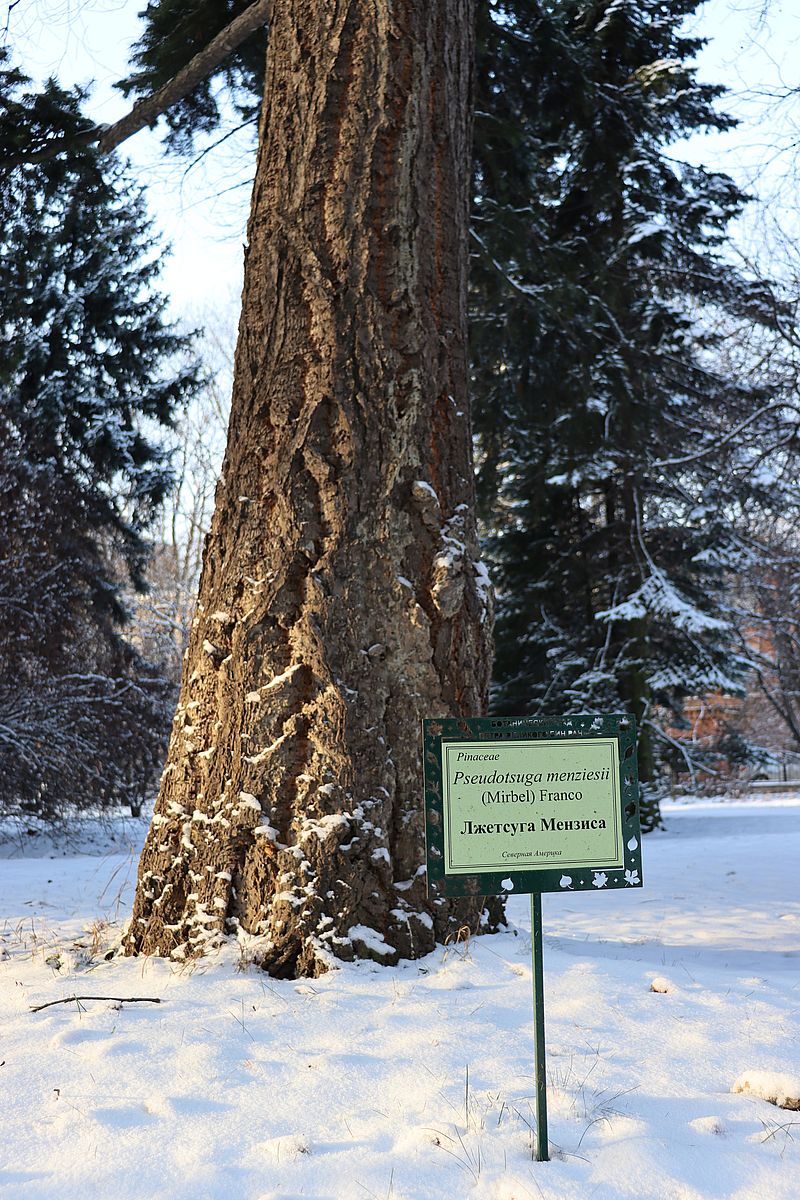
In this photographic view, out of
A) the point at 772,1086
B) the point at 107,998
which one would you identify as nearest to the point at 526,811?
the point at 772,1086

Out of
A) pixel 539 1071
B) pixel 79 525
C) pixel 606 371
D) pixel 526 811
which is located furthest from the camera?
pixel 79 525

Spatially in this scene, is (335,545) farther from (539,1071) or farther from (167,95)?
(167,95)

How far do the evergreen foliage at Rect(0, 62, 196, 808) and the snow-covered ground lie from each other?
19.9ft

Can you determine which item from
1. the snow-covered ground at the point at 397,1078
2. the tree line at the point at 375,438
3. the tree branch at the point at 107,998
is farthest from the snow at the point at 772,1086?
the tree branch at the point at 107,998

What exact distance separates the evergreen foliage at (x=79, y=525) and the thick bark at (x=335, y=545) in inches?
185

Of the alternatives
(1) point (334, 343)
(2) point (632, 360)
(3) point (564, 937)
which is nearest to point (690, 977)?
(3) point (564, 937)

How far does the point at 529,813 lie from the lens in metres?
2.36

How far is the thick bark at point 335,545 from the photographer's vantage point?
3.61 metres

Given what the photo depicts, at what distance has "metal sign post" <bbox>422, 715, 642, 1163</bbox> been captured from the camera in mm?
2344

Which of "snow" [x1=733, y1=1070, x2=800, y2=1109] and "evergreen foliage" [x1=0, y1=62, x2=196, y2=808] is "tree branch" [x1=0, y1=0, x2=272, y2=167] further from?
"snow" [x1=733, y1=1070, x2=800, y2=1109]

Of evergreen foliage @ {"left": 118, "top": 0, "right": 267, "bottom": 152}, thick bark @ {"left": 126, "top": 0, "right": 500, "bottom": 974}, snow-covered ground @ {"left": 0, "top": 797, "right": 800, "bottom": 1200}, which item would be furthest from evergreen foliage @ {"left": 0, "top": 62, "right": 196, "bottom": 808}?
snow-covered ground @ {"left": 0, "top": 797, "right": 800, "bottom": 1200}

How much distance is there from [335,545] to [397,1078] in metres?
1.96

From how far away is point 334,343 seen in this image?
396 cm

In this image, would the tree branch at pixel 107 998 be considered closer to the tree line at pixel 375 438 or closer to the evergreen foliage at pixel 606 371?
the tree line at pixel 375 438
